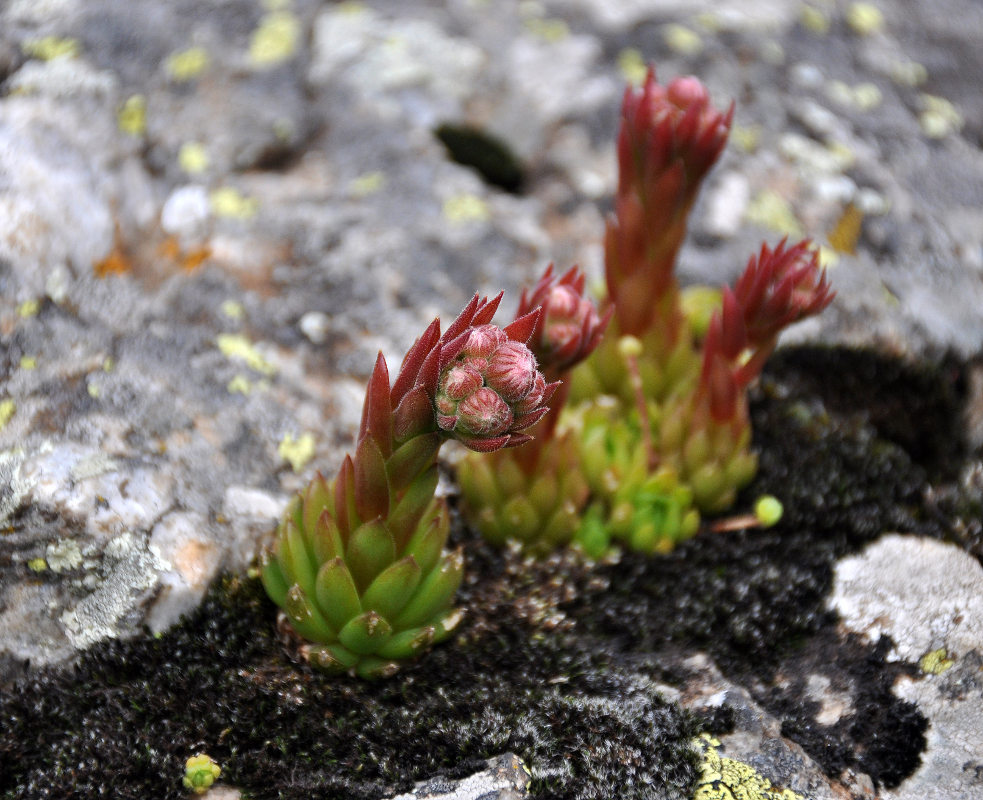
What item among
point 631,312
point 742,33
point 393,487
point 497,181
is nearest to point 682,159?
point 631,312

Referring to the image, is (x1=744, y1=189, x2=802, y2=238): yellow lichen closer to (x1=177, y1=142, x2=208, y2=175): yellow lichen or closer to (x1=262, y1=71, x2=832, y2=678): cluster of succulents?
(x1=262, y1=71, x2=832, y2=678): cluster of succulents

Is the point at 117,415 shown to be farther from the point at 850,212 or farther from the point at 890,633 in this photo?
the point at 850,212

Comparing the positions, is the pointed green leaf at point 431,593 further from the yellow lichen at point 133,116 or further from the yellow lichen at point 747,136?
the yellow lichen at point 747,136

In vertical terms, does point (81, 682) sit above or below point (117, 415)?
below

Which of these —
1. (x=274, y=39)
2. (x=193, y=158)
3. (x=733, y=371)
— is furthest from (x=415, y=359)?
(x=274, y=39)

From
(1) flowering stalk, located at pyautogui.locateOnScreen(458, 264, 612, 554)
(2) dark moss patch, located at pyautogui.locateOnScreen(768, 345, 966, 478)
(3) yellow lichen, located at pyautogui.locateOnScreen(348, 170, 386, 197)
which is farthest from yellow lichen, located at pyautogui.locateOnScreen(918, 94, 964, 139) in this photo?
(3) yellow lichen, located at pyautogui.locateOnScreen(348, 170, 386, 197)

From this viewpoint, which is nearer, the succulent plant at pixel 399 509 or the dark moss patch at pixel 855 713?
the succulent plant at pixel 399 509

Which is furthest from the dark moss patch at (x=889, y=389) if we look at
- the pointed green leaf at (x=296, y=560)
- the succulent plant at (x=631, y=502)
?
the pointed green leaf at (x=296, y=560)
